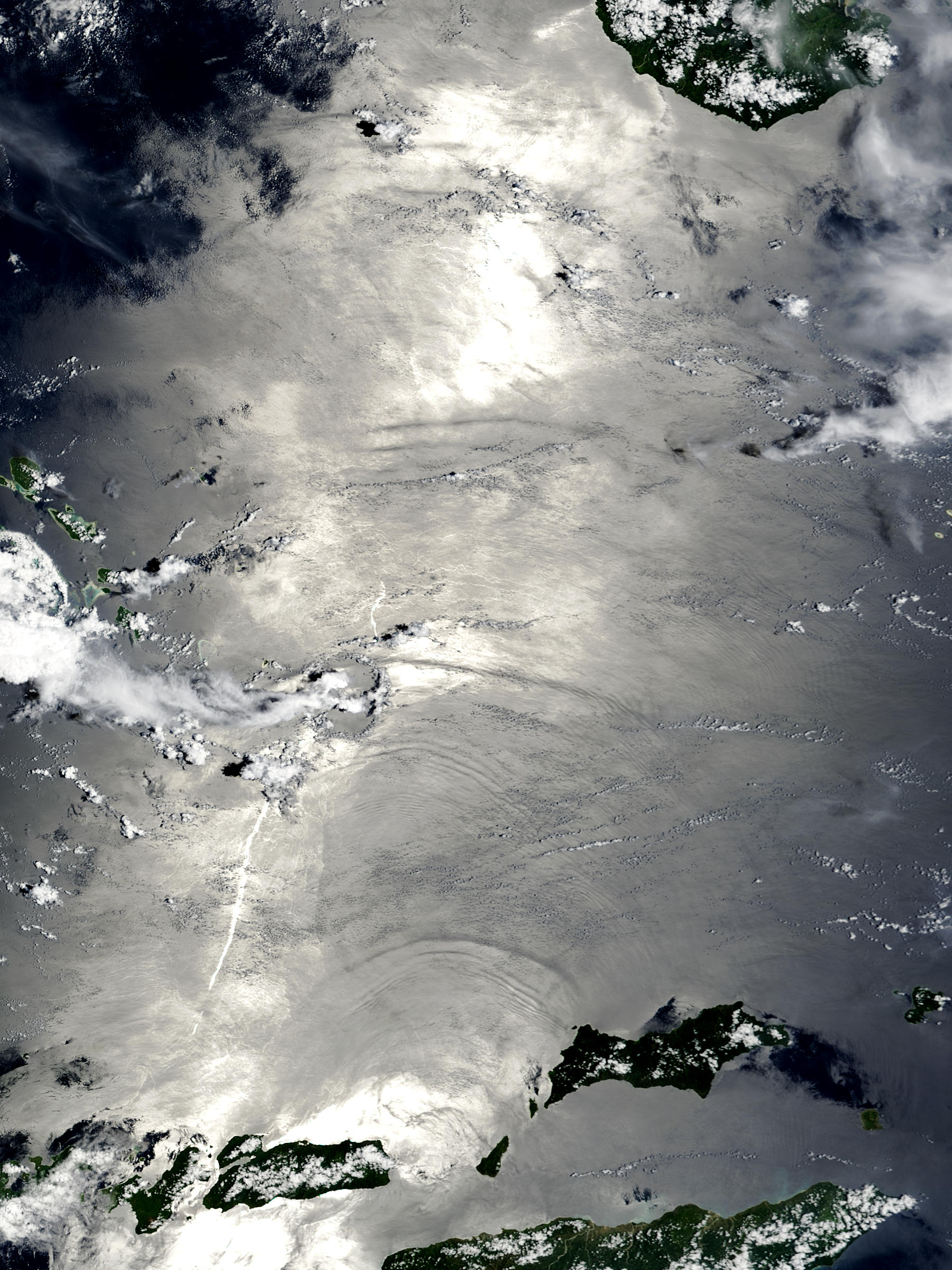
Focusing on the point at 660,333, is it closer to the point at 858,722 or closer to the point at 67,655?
the point at 858,722

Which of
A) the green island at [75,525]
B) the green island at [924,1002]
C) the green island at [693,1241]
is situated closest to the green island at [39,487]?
the green island at [75,525]

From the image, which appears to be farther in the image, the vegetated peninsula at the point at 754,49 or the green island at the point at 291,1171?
the vegetated peninsula at the point at 754,49

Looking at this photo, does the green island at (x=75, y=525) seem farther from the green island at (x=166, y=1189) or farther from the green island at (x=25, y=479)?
the green island at (x=166, y=1189)

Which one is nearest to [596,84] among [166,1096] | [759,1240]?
[166,1096]

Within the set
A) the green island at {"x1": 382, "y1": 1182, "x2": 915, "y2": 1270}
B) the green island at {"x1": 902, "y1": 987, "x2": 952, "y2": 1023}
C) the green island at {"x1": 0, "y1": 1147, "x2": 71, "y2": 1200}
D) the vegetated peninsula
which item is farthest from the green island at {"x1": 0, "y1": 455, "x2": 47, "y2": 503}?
the green island at {"x1": 902, "y1": 987, "x2": 952, "y2": 1023}

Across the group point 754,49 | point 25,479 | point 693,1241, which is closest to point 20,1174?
point 693,1241

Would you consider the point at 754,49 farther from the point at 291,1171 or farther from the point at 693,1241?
the point at 291,1171

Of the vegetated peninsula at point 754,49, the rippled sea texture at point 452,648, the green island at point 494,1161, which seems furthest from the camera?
the vegetated peninsula at point 754,49
